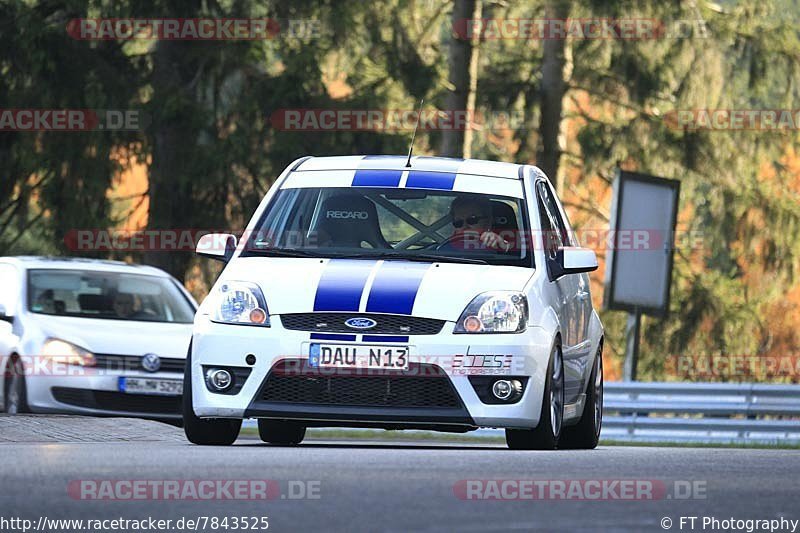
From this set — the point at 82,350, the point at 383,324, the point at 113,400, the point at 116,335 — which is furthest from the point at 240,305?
the point at 116,335

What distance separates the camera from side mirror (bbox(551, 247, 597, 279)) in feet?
38.1

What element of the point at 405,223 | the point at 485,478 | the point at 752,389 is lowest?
the point at 752,389

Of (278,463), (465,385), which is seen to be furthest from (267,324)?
(278,463)

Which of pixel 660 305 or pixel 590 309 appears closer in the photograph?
pixel 590 309

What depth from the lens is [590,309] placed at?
43.1ft

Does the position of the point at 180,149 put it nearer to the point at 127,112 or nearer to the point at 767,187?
the point at 127,112

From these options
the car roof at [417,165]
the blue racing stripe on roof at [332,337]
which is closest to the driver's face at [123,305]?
the car roof at [417,165]

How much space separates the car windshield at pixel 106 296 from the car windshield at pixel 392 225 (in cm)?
517

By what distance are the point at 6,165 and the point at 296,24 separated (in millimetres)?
4833
